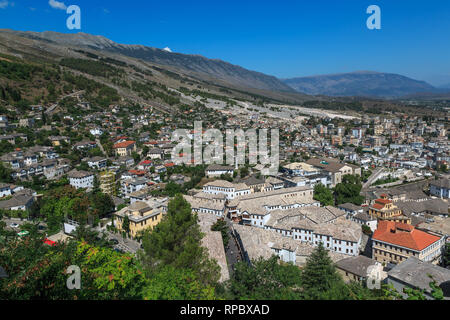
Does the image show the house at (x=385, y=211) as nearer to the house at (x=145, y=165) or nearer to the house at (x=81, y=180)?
the house at (x=145, y=165)

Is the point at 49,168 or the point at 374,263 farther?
the point at 49,168

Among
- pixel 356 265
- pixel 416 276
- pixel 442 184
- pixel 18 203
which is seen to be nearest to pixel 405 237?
pixel 356 265

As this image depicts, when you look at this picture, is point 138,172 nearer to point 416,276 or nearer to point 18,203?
point 18,203

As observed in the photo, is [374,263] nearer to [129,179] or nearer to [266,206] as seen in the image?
[266,206]

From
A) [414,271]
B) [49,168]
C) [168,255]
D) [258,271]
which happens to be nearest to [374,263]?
[414,271]

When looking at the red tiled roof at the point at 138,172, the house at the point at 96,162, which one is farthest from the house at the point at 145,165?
the house at the point at 96,162

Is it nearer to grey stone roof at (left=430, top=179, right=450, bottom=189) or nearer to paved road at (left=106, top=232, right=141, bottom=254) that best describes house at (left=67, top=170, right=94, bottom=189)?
paved road at (left=106, top=232, right=141, bottom=254)
